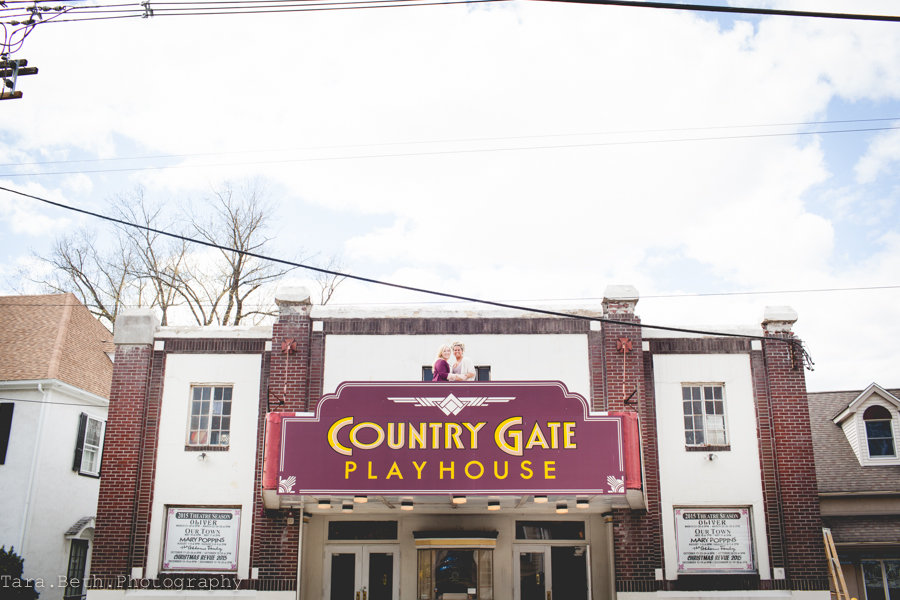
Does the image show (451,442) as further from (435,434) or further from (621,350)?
(621,350)

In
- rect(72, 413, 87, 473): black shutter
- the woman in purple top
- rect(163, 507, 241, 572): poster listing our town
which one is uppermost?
the woman in purple top

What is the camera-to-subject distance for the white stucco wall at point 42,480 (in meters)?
20.5

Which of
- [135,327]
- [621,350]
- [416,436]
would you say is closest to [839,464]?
[621,350]

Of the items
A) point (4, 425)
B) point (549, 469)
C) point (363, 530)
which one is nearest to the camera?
point (549, 469)

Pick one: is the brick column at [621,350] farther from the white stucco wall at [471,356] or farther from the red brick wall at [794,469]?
the red brick wall at [794,469]

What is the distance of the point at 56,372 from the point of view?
2177cm

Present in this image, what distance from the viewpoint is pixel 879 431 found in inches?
787

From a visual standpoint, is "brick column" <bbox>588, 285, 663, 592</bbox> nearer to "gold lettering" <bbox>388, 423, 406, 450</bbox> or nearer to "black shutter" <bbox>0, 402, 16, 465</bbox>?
"gold lettering" <bbox>388, 423, 406, 450</bbox>

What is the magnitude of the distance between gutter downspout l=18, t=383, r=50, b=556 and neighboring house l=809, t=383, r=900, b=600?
2008 cm

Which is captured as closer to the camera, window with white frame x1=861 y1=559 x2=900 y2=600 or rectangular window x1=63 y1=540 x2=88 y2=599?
window with white frame x1=861 y1=559 x2=900 y2=600

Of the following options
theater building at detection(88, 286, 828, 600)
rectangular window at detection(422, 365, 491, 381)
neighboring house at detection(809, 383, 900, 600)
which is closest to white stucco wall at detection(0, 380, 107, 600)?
theater building at detection(88, 286, 828, 600)

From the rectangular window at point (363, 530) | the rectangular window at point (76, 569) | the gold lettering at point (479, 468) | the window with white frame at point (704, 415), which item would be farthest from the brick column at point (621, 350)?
the rectangular window at point (76, 569)

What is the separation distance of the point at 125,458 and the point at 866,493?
1733 centimetres

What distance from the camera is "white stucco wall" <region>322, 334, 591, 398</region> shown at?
59.7 feet
